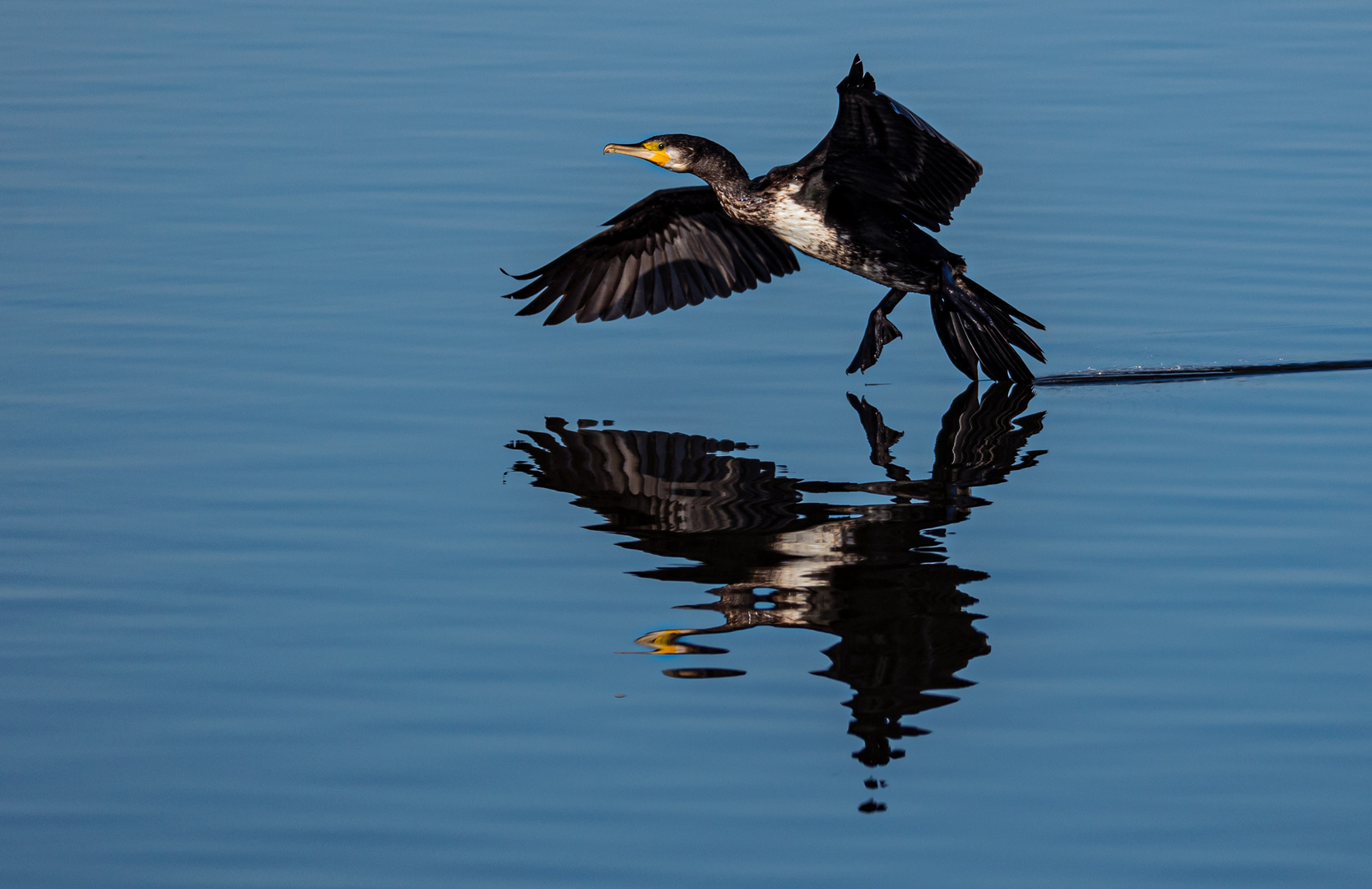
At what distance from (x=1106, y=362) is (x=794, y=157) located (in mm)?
3166

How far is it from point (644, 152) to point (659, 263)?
0.73 m

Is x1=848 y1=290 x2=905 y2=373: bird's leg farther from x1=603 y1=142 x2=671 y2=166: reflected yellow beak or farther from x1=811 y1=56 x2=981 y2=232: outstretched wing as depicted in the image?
x1=603 y1=142 x2=671 y2=166: reflected yellow beak

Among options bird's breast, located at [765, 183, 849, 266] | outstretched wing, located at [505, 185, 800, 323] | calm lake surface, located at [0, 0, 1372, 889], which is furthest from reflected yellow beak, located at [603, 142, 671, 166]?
calm lake surface, located at [0, 0, 1372, 889]

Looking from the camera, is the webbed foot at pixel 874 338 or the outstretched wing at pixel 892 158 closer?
the outstretched wing at pixel 892 158

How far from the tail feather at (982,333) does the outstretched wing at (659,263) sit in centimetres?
119

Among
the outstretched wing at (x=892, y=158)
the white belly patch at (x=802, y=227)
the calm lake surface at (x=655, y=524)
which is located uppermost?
the outstretched wing at (x=892, y=158)

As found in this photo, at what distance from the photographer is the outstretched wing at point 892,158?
6969 mm

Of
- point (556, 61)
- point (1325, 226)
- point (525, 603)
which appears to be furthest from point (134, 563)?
point (556, 61)

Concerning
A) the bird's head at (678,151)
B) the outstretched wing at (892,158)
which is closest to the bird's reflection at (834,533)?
the outstretched wing at (892,158)

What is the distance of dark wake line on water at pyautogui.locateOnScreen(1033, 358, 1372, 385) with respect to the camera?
762 centimetres

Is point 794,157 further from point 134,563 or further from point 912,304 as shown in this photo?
point 134,563

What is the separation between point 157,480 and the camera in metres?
6.34

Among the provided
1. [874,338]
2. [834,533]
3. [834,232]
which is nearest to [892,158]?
[834,232]

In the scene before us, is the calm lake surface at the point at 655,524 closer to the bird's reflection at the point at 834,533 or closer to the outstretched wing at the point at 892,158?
the bird's reflection at the point at 834,533
